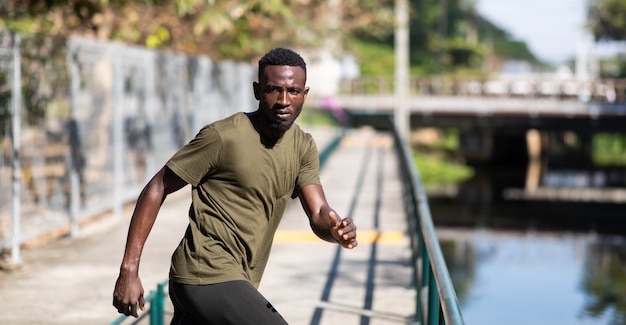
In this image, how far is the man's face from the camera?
393 cm

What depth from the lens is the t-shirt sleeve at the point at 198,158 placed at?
3875 millimetres

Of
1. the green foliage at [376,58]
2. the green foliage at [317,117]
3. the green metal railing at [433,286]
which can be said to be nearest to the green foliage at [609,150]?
the green foliage at [376,58]

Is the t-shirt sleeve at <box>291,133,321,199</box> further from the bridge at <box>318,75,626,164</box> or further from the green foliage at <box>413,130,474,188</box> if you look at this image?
the bridge at <box>318,75,626,164</box>

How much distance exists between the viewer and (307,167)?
4.23m

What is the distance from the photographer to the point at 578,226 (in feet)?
117

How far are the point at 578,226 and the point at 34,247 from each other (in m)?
27.3

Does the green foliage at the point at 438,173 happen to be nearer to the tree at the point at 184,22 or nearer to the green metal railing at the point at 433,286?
the tree at the point at 184,22

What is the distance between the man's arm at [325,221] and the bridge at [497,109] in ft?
124

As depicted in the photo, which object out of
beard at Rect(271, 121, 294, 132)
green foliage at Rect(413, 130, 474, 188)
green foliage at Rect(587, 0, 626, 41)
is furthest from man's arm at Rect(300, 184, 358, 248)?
green foliage at Rect(587, 0, 626, 41)

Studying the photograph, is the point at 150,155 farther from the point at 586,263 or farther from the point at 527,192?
the point at 527,192

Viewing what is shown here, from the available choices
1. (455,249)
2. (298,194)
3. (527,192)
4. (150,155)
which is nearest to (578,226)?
(455,249)

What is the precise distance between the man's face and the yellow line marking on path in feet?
25.4

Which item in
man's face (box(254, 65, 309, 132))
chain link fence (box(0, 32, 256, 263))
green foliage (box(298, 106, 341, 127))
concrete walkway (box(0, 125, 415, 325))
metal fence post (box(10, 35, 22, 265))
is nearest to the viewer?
man's face (box(254, 65, 309, 132))

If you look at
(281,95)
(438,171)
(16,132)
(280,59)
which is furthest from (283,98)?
(438,171)
